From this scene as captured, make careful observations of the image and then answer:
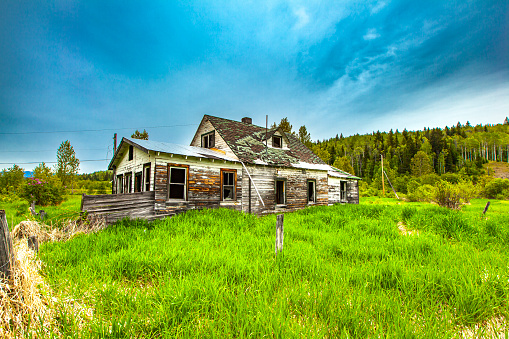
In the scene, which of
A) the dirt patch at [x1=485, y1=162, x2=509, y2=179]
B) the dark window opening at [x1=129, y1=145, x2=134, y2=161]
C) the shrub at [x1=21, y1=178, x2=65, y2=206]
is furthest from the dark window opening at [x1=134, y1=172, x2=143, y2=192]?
the dirt patch at [x1=485, y1=162, x2=509, y2=179]

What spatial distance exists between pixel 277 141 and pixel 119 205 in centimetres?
1307

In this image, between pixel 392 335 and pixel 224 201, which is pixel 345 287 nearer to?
pixel 392 335

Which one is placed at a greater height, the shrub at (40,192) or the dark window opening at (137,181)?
the dark window opening at (137,181)

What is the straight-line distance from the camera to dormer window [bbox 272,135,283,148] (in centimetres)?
1867

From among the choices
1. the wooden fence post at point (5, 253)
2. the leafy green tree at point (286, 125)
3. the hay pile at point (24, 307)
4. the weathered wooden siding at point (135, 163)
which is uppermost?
the leafy green tree at point (286, 125)

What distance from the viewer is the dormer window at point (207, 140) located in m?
17.0

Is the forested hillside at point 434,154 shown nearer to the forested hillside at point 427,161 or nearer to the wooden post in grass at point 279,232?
the forested hillside at point 427,161

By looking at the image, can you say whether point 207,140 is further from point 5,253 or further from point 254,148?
point 5,253

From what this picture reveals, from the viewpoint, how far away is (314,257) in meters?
5.08

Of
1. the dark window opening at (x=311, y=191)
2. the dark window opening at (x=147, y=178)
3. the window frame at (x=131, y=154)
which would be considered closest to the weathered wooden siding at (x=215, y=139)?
the dark window opening at (x=147, y=178)

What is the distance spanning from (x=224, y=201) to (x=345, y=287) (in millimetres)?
9825

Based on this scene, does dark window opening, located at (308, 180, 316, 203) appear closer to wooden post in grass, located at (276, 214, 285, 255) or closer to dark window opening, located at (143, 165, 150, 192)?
dark window opening, located at (143, 165, 150, 192)

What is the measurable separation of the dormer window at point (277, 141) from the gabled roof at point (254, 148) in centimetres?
55

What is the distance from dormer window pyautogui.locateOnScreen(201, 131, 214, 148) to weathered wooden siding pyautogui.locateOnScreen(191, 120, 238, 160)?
0.34 meters
